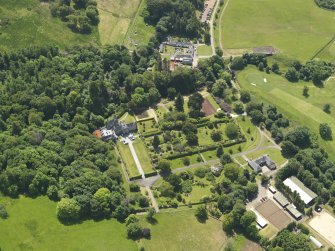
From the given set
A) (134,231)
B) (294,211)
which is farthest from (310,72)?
(134,231)

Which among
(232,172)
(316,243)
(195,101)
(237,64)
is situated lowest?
(316,243)

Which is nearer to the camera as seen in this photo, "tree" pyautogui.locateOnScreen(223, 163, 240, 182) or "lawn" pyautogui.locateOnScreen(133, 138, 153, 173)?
"tree" pyautogui.locateOnScreen(223, 163, 240, 182)

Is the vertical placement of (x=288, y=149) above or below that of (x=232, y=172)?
above

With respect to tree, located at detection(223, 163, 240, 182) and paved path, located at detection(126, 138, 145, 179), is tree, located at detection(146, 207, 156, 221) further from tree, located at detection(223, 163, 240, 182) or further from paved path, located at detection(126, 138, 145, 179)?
tree, located at detection(223, 163, 240, 182)

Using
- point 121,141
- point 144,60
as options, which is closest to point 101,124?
point 121,141

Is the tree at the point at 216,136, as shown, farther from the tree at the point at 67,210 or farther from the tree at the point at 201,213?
the tree at the point at 67,210

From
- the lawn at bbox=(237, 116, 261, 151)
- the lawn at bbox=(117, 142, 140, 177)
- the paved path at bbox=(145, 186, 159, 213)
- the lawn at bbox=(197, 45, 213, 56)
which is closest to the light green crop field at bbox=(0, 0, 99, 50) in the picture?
the lawn at bbox=(197, 45, 213, 56)

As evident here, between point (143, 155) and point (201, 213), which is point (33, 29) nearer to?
point (143, 155)
